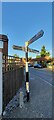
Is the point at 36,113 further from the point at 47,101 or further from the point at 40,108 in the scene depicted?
the point at 47,101

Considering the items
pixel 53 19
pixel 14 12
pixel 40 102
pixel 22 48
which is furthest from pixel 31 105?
pixel 14 12

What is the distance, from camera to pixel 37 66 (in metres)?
45.7

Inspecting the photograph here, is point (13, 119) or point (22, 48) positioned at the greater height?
point (22, 48)

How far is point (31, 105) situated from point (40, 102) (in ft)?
1.75

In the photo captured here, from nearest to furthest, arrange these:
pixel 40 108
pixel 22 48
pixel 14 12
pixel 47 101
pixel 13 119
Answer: pixel 13 119
pixel 40 108
pixel 47 101
pixel 22 48
pixel 14 12

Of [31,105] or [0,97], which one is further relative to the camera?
[31,105]

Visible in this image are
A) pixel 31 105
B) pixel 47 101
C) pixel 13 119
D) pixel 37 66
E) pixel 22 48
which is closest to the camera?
pixel 13 119

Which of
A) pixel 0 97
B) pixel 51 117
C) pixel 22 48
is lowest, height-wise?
pixel 51 117

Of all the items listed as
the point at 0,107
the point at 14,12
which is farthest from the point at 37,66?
the point at 0,107

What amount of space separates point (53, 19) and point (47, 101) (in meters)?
5.66

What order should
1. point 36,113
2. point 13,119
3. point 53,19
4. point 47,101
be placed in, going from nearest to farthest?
point 13,119 < point 36,113 < point 47,101 < point 53,19

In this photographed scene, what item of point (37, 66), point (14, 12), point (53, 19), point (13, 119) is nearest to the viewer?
point (13, 119)

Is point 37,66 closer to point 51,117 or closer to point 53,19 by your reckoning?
point 53,19

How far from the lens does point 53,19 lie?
12445 millimetres
